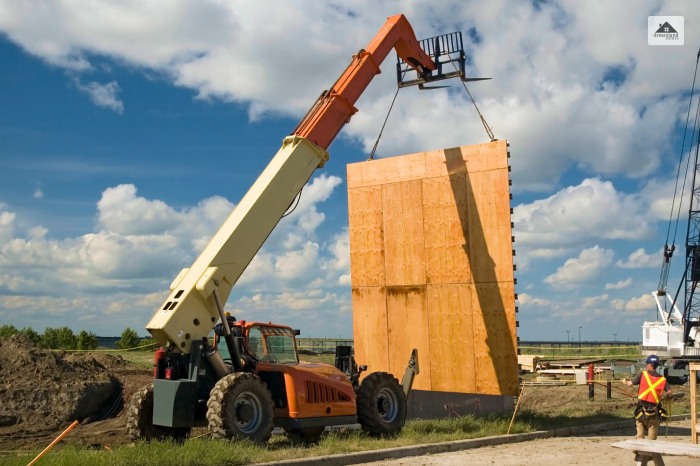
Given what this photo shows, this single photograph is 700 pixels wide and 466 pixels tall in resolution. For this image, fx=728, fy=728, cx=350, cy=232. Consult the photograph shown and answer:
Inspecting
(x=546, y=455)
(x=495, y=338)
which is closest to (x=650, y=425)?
(x=546, y=455)

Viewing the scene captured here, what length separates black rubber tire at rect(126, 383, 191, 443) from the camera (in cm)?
1234

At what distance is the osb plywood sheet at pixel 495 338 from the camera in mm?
16609

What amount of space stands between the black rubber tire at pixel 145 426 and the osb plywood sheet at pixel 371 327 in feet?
24.9

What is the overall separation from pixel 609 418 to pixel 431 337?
4.65 metres

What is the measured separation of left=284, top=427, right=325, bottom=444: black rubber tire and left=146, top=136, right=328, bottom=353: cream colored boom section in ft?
9.35

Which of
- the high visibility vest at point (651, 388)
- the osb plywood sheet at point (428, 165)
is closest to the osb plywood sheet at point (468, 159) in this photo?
the osb plywood sheet at point (428, 165)

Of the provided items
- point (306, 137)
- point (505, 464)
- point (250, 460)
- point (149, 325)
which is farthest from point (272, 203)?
point (505, 464)

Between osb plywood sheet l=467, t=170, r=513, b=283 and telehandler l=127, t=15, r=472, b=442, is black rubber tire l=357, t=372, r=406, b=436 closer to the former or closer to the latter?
telehandler l=127, t=15, r=472, b=442

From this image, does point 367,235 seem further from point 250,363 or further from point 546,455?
point 546,455

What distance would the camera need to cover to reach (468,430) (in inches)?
581

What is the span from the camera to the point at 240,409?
11602 mm

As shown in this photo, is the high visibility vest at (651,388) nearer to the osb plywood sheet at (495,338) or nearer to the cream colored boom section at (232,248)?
the osb plywood sheet at (495,338)

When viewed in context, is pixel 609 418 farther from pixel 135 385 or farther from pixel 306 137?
pixel 135 385

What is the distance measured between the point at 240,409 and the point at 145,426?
201 centimetres
